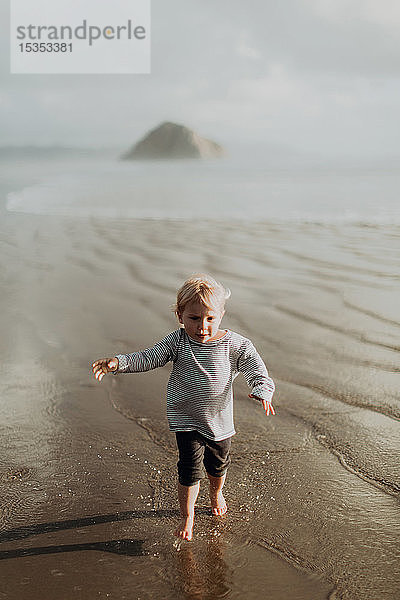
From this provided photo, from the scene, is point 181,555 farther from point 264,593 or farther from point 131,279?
point 131,279

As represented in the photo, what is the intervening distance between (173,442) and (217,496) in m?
0.64

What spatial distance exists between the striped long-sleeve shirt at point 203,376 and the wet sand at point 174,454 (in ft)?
1.33

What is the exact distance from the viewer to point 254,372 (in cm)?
274

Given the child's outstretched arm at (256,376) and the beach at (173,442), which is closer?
the beach at (173,442)

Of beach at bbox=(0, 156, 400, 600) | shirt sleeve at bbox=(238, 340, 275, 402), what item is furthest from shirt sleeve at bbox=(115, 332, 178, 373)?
beach at bbox=(0, 156, 400, 600)

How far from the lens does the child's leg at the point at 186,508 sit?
8.55ft

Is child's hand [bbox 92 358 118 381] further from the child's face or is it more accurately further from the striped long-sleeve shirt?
the child's face

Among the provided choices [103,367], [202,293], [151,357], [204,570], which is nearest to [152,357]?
[151,357]

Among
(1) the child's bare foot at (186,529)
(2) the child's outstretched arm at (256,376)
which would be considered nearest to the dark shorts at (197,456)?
(1) the child's bare foot at (186,529)

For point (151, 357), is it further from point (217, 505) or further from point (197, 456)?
point (217, 505)

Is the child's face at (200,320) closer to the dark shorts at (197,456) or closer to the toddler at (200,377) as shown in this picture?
the toddler at (200,377)

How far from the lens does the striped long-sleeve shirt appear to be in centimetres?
270

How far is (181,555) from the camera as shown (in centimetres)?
251

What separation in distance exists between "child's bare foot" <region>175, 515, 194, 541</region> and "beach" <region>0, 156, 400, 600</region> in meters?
0.04
